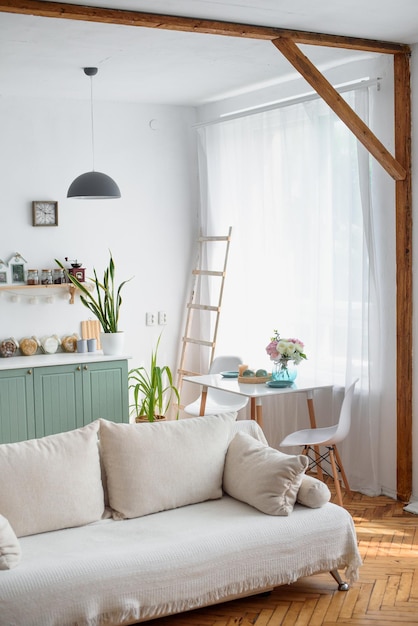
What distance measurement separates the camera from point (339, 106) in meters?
4.86

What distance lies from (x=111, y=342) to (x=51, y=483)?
2.65m

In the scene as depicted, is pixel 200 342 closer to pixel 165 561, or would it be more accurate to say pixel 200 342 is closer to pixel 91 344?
pixel 91 344

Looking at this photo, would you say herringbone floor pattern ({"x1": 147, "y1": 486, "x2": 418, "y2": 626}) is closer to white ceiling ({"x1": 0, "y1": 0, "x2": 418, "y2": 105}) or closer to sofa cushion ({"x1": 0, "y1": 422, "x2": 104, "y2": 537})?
sofa cushion ({"x1": 0, "y1": 422, "x2": 104, "y2": 537})

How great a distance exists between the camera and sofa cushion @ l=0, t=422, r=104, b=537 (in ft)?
12.0

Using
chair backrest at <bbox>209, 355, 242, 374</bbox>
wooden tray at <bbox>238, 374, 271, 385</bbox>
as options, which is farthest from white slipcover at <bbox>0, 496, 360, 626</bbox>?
chair backrest at <bbox>209, 355, 242, 374</bbox>

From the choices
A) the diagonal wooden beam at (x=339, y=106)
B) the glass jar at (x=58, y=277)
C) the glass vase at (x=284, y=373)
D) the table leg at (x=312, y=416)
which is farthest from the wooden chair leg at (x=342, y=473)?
the glass jar at (x=58, y=277)

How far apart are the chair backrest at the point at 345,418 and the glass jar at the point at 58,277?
2.54 meters

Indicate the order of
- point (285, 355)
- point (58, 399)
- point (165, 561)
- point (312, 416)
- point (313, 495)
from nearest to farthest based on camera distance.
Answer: point (165, 561)
point (313, 495)
point (285, 355)
point (312, 416)
point (58, 399)

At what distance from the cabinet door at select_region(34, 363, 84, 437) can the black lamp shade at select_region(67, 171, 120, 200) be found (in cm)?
127

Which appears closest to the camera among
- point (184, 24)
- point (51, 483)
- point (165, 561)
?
point (165, 561)

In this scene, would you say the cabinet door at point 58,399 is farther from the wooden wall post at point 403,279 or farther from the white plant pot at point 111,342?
the wooden wall post at point 403,279

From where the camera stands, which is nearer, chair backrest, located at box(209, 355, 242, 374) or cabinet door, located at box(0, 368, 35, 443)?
cabinet door, located at box(0, 368, 35, 443)

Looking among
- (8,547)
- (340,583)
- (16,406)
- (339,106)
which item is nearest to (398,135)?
(339,106)

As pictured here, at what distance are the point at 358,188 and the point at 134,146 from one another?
221cm
